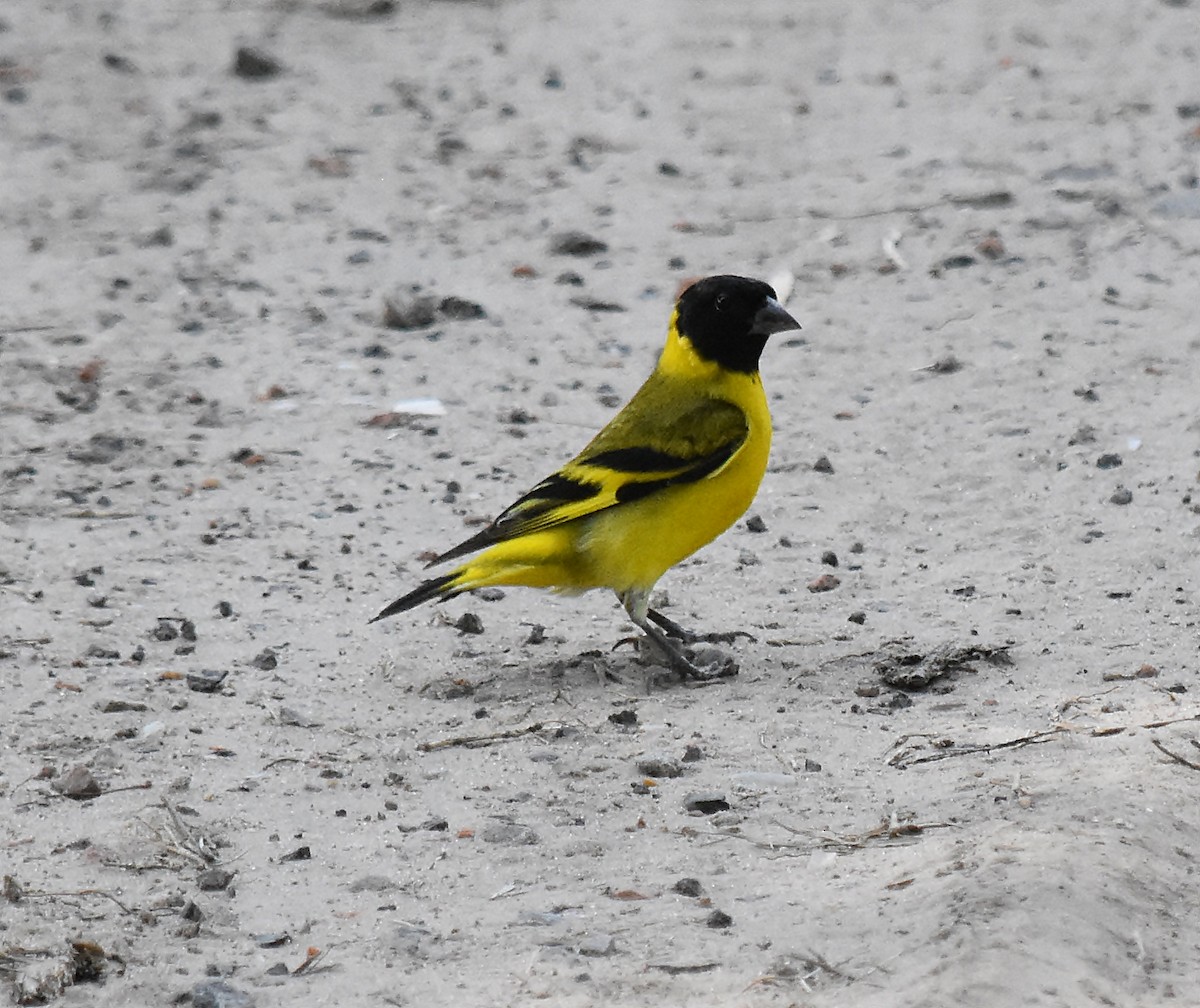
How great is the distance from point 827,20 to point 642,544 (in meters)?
6.02

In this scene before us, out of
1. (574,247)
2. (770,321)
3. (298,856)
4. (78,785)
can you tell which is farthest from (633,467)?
(574,247)

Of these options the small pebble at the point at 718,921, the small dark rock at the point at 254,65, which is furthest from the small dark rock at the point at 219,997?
the small dark rock at the point at 254,65

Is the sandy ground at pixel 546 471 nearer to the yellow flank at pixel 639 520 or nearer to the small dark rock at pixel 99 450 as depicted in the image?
the small dark rock at pixel 99 450

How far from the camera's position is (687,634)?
18.8ft

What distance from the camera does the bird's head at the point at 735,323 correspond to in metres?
5.88

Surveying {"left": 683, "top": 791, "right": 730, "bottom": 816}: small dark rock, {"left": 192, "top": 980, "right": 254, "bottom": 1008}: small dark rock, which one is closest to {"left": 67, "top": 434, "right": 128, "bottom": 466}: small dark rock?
{"left": 683, "top": 791, "right": 730, "bottom": 816}: small dark rock

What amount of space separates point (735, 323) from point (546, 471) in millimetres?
1335

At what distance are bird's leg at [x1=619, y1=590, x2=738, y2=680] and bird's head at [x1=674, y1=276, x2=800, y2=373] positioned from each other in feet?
2.56

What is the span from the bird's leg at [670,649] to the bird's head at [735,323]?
0.78 m

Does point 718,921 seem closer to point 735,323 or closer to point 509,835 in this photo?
point 509,835

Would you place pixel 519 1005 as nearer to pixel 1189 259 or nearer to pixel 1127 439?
pixel 1127 439

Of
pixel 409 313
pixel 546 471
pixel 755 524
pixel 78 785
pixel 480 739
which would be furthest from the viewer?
pixel 409 313

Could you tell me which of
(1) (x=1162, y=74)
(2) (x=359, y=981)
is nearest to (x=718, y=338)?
(2) (x=359, y=981)

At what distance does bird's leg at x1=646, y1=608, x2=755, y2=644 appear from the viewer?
18.7 feet
